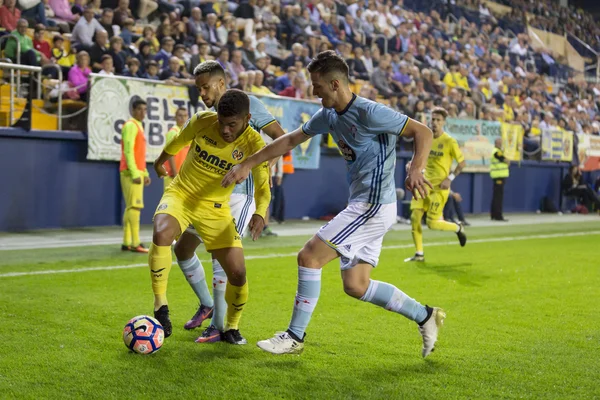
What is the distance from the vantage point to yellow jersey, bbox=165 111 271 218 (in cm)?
550

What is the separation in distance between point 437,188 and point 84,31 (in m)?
8.16

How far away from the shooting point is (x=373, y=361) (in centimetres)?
513

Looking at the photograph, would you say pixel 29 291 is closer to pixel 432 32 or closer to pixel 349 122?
pixel 349 122

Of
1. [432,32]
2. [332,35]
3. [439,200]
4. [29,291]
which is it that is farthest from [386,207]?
[432,32]

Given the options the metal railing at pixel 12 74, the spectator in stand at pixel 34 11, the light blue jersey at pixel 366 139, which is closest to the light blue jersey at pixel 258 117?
the light blue jersey at pixel 366 139

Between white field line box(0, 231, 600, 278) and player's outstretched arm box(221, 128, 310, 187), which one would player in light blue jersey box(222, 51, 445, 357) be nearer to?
player's outstretched arm box(221, 128, 310, 187)

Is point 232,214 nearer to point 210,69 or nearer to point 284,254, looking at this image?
point 210,69

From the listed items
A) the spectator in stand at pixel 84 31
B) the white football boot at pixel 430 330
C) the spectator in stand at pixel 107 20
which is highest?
the spectator in stand at pixel 107 20

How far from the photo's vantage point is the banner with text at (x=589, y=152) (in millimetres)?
26250

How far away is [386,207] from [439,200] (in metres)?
6.18

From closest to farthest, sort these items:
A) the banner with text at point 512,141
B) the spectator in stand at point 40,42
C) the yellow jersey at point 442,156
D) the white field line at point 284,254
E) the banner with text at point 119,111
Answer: the white field line at point 284,254
the yellow jersey at point 442,156
the banner with text at point 119,111
the spectator in stand at point 40,42
the banner with text at point 512,141

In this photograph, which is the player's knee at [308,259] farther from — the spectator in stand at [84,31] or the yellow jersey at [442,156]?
the spectator in stand at [84,31]

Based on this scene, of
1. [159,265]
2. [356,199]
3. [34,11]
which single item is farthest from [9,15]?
[356,199]

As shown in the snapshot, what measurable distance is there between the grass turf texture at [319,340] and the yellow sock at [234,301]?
23 cm
